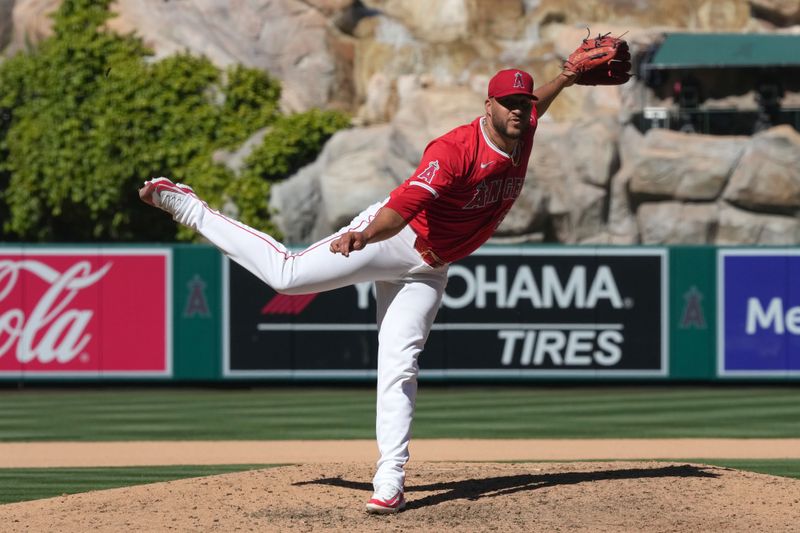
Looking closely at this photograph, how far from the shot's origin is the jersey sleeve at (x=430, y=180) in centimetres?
584

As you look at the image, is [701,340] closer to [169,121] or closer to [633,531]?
[633,531]

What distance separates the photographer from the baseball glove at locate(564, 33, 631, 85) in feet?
22.1

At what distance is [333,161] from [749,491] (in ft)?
53.2

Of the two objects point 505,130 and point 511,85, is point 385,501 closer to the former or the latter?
point 505,130

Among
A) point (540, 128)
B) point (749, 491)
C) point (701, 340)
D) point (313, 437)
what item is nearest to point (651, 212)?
point (540, 128)

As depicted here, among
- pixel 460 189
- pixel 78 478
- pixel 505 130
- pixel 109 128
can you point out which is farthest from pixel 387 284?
pixel 109 128

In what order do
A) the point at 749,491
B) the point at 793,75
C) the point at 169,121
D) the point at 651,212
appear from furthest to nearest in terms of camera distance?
the point at 793,75 < the point at 169,121 < the point at 651,212 < the point at 749,491

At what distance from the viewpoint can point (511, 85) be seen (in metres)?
6.05

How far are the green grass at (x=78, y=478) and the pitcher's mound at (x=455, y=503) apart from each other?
155 centimetres

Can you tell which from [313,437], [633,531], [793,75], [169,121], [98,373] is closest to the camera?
[633,531]

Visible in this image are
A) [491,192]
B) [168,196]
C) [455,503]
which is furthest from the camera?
[168,196]

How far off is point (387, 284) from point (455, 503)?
45.2 inches

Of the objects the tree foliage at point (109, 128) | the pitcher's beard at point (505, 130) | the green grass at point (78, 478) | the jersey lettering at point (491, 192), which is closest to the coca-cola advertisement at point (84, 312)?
the green grass at point (78, 478)

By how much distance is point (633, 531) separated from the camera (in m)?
5.89
